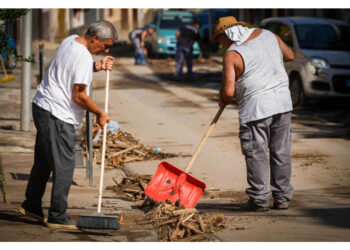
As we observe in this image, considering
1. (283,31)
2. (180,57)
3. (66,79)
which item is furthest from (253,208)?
(180,57)

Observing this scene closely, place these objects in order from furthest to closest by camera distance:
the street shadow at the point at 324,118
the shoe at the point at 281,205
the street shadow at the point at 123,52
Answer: the street shadow at the point at 123,52 → the street shadow at the point at 324,118 → the shoe at the point at 281,205

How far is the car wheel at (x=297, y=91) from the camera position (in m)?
15.4

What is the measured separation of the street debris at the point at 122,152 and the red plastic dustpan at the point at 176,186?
2.50 meters

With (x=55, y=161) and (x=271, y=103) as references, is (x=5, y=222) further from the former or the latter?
(x=271, y=103)

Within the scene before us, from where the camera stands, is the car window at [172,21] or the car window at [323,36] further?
the car window at [172,21]

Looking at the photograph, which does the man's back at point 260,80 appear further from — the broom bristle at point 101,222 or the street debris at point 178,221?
the broom bristle at point 101,222

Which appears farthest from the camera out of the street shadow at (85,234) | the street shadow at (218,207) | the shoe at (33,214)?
Answer: the street shadow at (218,207)

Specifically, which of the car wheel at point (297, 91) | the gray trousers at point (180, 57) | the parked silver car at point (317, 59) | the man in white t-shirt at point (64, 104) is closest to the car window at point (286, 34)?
the parked silver car at point (317, 59)

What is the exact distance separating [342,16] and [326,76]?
1169 cm

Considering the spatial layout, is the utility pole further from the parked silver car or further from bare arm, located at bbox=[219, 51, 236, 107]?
the parked silver car

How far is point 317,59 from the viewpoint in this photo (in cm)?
1508

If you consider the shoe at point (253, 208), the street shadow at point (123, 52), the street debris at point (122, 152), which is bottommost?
the street shadow at point (123, 52)

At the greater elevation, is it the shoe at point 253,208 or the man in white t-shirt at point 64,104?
the man in white t-shirt at point 64,104

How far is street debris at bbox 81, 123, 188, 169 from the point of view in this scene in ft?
32.3
